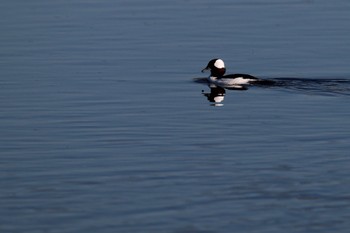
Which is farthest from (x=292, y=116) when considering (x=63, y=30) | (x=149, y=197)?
(x=63, y=30)

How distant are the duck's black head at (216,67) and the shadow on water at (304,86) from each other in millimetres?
1016

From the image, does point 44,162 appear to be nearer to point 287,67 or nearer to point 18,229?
point 18,229

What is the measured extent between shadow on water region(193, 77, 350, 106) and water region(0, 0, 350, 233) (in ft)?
0.20

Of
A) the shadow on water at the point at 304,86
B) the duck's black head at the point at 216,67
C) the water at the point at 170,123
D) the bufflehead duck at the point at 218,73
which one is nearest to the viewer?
the water at the point at 170,123

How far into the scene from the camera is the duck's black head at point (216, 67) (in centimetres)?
2225

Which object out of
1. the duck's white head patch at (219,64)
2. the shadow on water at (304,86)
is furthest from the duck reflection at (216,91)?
the duck's white head patch at (219,64)

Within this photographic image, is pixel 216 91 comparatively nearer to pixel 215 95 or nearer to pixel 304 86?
pixel 215 95

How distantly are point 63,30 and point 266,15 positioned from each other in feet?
18.2

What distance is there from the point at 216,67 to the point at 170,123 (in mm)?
5670

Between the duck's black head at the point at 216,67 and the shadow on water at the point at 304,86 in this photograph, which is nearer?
the shadow on water at the point at 304,86

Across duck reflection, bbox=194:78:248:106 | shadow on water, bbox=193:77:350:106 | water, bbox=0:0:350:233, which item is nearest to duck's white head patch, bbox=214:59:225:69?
duck reflection, bbox=194:78:248:106

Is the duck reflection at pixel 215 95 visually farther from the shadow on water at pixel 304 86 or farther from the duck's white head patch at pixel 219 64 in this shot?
the duck's white head patch at pixel 219 64

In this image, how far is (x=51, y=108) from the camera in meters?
18.0

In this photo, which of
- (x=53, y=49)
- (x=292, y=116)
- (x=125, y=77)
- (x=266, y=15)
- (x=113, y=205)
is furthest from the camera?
(x=266, y=15)
